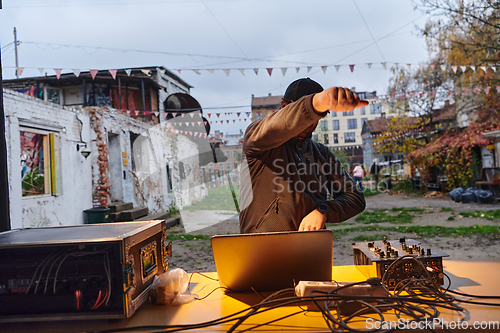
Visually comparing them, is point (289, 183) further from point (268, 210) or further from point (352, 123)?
point (352, 123)

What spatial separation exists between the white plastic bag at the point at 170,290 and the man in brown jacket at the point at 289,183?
0.57 m

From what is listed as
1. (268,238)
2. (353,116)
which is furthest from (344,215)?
(353,116)

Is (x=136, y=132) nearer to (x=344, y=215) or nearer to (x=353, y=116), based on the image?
(x=344, y=215)

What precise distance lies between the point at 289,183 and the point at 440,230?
21.9 ft

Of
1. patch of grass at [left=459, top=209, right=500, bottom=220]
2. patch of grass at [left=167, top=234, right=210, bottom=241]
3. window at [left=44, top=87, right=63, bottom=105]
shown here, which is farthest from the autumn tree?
window at [left=44, top=87, right=63, bottom=105]

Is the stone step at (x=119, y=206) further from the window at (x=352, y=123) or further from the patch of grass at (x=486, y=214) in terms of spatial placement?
the window at (x=352, y=123)

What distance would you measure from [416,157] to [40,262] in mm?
17623

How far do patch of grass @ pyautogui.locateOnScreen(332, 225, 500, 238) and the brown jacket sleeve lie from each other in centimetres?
611

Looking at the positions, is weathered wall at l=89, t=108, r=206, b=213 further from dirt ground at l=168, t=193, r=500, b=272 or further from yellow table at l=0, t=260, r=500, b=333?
yellow table at l=0, t=260, r=500, b=333

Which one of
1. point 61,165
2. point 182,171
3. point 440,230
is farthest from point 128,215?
point 440,230

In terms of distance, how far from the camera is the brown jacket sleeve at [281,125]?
138 cm

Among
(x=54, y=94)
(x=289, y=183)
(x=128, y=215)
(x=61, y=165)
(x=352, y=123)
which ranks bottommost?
(x=128, y=215)

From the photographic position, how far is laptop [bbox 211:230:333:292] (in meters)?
1.29

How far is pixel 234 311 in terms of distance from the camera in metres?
1.27
